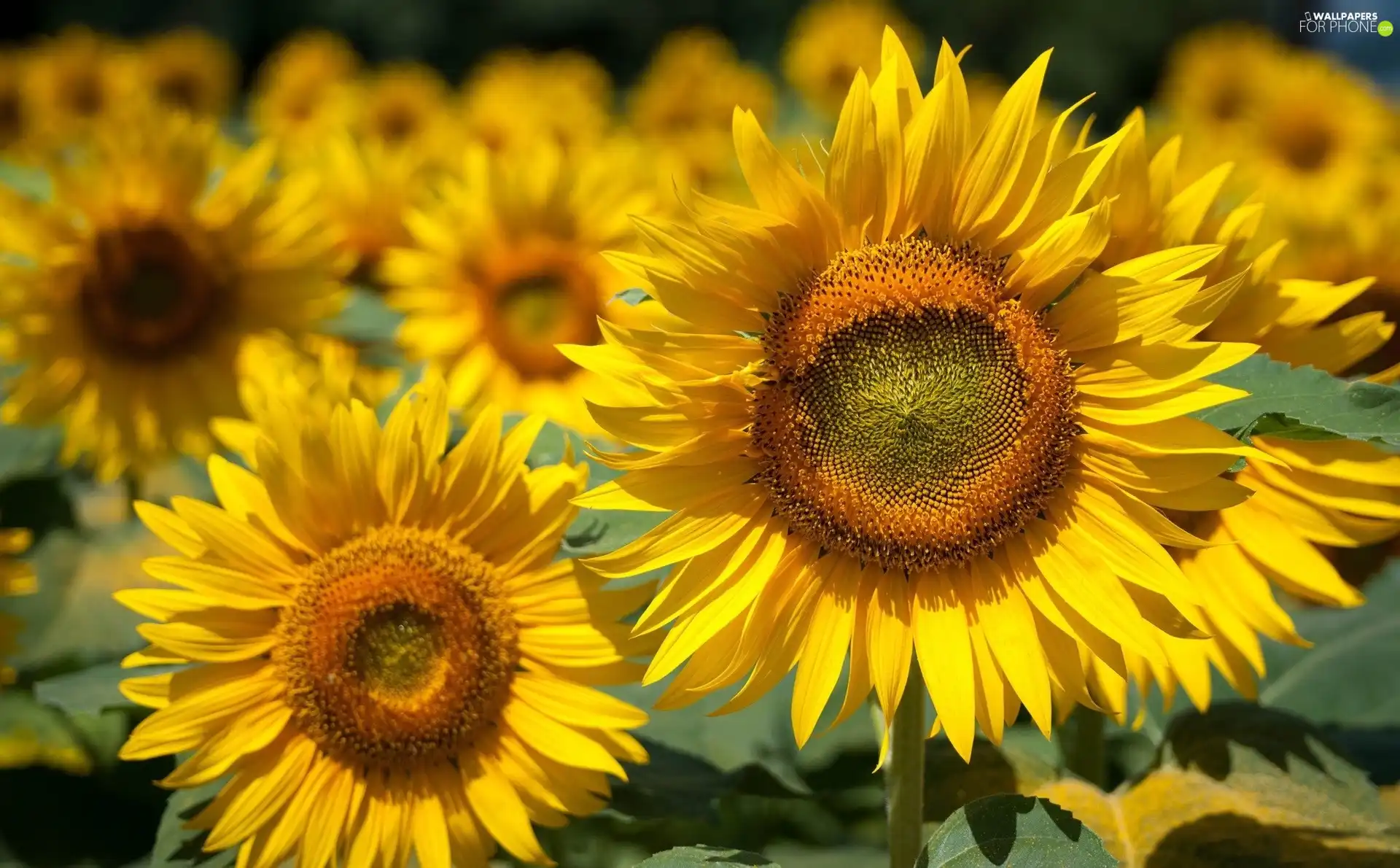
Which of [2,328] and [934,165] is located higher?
[934,165]

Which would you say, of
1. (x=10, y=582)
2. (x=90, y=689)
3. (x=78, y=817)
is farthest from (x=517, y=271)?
(x=90, y=689)

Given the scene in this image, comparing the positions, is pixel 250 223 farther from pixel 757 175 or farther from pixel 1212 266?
pixel 1212 266

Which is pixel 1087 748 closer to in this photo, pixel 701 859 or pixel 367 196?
pixel 701 859

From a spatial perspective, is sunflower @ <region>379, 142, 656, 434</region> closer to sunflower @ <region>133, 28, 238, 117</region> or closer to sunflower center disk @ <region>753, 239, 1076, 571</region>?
sunflower center disk @ <region>753, 239, 1076, 571</region>

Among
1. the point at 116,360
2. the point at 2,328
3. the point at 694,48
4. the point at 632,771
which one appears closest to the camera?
the point at 632,771

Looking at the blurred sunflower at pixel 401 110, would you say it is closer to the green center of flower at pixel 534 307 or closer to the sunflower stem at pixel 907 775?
the green center of flower at pixel 534 307

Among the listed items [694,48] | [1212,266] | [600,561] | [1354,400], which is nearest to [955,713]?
[600,561]
